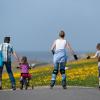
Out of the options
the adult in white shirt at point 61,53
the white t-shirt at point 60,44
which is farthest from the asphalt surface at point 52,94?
the white t-shirt at point 60,44

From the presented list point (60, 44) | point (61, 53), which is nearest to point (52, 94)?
point (61, 53)

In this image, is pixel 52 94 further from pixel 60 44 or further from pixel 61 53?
pixel 60 44

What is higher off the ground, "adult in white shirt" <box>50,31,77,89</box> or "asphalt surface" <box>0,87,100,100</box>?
"adult in white shirt" <box>50,31,77,89</box>

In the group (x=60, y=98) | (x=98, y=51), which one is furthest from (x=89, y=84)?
(x=60, y=98)

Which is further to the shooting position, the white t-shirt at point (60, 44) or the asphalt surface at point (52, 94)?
the white t-shirt at point (60, 44)

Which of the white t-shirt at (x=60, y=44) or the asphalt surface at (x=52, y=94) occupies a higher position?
the white t-shirt at (x=60, y=44)

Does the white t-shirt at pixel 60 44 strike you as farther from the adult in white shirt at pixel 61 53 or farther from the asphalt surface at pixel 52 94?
the asphalt surface at pixel 52 94

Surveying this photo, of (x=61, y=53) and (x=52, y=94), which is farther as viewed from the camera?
(x=61, y=53)

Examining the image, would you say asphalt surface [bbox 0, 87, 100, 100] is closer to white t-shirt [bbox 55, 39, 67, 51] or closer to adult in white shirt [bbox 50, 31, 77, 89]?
adult in white shirt [bbox 50, 31, 77, 89]

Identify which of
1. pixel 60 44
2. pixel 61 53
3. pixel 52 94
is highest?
pixel 60 44

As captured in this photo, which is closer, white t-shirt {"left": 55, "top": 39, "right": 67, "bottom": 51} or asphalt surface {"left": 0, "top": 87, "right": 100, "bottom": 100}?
asphalt surface {"left": 0, "top": 87, "right": 100, "bottom": 100}

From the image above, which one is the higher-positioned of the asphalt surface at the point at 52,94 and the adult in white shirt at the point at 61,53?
the adult in white shirt at the point at 61,53

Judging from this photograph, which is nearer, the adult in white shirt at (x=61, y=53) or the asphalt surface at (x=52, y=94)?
the asphalt surface at (x=52, y=94)

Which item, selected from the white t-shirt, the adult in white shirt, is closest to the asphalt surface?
the adult in white shirt
